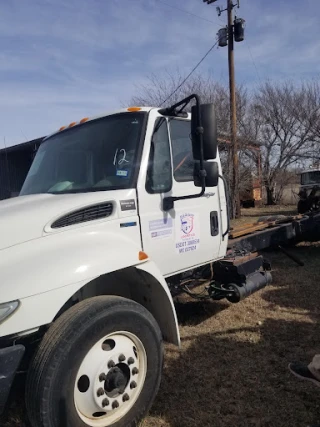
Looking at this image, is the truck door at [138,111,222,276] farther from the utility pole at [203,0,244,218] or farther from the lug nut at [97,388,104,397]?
the utility pole at [203,0,244,218]

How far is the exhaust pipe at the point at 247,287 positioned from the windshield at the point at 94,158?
1950 mm

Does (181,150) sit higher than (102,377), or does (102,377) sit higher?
(181,150)

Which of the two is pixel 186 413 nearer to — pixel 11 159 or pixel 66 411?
pixel 66 411

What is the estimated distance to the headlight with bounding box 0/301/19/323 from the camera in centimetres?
218

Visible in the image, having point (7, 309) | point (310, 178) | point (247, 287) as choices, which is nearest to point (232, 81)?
point (310, 178)

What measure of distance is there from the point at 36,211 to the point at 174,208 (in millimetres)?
1218

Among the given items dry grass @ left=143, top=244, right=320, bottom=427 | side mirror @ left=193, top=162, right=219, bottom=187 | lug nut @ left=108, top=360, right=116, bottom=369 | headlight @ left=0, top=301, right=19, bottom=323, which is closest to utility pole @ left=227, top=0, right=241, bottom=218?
dry grass @ left=143, top=244, right=320, bottom=427

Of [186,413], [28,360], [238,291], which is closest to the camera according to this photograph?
[28,360]

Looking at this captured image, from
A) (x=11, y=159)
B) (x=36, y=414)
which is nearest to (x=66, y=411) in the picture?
(x=36, y=414)

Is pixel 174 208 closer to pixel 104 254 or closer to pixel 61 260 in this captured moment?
pixel 104 254

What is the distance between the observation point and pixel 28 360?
2547 mm

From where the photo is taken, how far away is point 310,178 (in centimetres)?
1645

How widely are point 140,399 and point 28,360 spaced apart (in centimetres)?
82

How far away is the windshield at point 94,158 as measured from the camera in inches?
126
